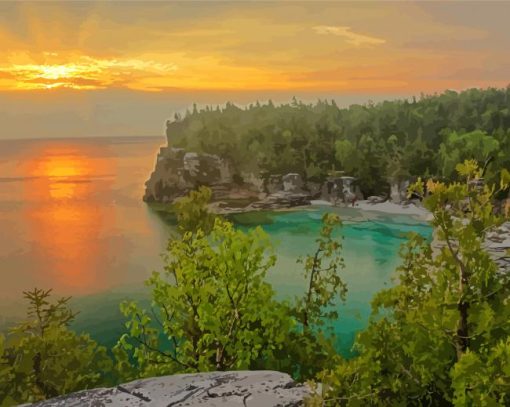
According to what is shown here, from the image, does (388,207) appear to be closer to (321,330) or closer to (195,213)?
(321,330)

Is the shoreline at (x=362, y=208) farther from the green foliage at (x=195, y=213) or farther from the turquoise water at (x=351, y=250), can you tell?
the green foliage at (x=195, y=213)

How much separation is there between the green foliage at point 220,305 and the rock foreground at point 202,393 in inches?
58.1

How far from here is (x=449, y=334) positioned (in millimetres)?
4340

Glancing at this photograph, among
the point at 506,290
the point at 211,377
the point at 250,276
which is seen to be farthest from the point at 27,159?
the point at 506,290

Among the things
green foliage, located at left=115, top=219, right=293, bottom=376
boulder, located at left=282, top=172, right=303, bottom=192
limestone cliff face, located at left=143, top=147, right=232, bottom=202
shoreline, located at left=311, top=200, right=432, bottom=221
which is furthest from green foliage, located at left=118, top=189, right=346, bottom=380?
boulder, located at left=282, top=172, right=303, bottom=192

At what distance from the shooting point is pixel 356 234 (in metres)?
22.6

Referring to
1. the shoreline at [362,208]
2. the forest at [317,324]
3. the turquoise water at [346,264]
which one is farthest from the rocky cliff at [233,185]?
the forest at [317,324]

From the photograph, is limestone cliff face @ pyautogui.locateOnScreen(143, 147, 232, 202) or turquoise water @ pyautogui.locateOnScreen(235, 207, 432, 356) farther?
limestone cliff face @ pyautogui.locateOnScreen(143, 147, 232, 202)

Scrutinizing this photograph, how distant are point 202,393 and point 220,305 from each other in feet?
6.85

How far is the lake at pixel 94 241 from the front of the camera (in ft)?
49.0

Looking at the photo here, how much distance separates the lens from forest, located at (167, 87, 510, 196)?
28.7 metres

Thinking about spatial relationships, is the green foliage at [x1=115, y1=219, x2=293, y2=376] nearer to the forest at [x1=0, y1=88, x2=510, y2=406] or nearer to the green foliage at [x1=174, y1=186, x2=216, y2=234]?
the forest at [x1=0, y1=88, x2=510, y2=406]

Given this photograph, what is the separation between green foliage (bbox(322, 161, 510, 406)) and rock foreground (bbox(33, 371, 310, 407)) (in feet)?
1.27

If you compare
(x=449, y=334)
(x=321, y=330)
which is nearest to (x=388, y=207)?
(x=321, y=330)
